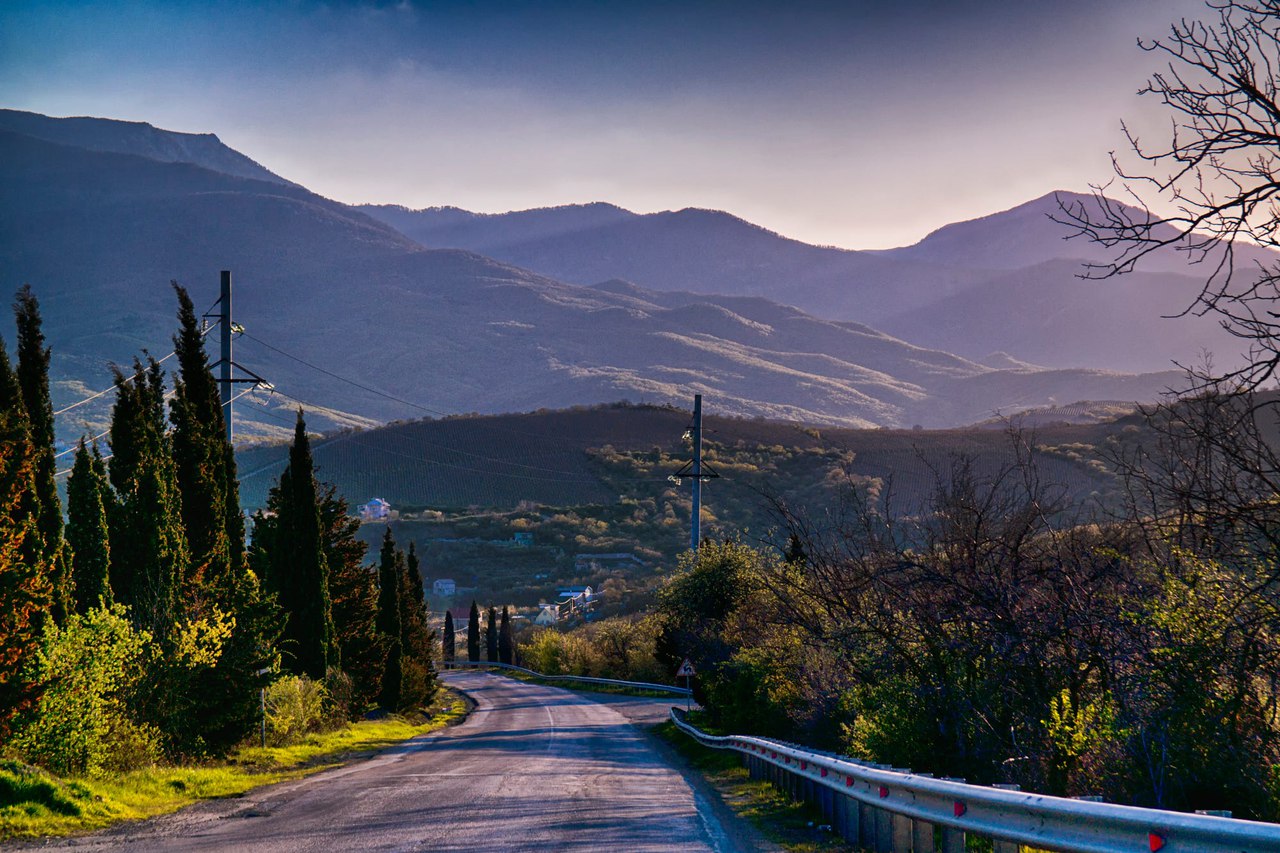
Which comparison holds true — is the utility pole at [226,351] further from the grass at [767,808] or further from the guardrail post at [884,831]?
the guardrail post at [884,831]

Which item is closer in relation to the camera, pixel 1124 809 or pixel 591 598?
pixel 1124 809

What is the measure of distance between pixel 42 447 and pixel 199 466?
563 centimetres

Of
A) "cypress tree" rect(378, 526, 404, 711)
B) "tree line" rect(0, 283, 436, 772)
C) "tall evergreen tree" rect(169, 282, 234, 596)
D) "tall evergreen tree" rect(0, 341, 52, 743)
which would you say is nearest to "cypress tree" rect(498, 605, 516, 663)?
A: "cypress tree" rect(378, 526, 404, 711)

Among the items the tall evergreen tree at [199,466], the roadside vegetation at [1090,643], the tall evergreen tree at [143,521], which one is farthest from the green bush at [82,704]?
the roadside vegetation at [1090,643]

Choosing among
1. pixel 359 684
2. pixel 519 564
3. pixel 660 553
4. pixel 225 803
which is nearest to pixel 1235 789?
pixel 225 803

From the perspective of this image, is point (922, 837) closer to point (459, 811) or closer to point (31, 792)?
point (459, 811)

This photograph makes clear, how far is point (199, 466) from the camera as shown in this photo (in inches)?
859

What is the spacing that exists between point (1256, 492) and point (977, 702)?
13.1 ft

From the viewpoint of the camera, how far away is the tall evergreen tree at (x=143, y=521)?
18.2 meters

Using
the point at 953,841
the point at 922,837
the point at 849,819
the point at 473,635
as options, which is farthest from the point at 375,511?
the point at 953,841

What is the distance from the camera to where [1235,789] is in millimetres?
7664

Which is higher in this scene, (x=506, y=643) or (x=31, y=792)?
(x=31, y=792)

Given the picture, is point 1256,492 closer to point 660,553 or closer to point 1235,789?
point 1235,789

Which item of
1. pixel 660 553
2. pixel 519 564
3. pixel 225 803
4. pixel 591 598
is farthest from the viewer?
pixel 519 564
